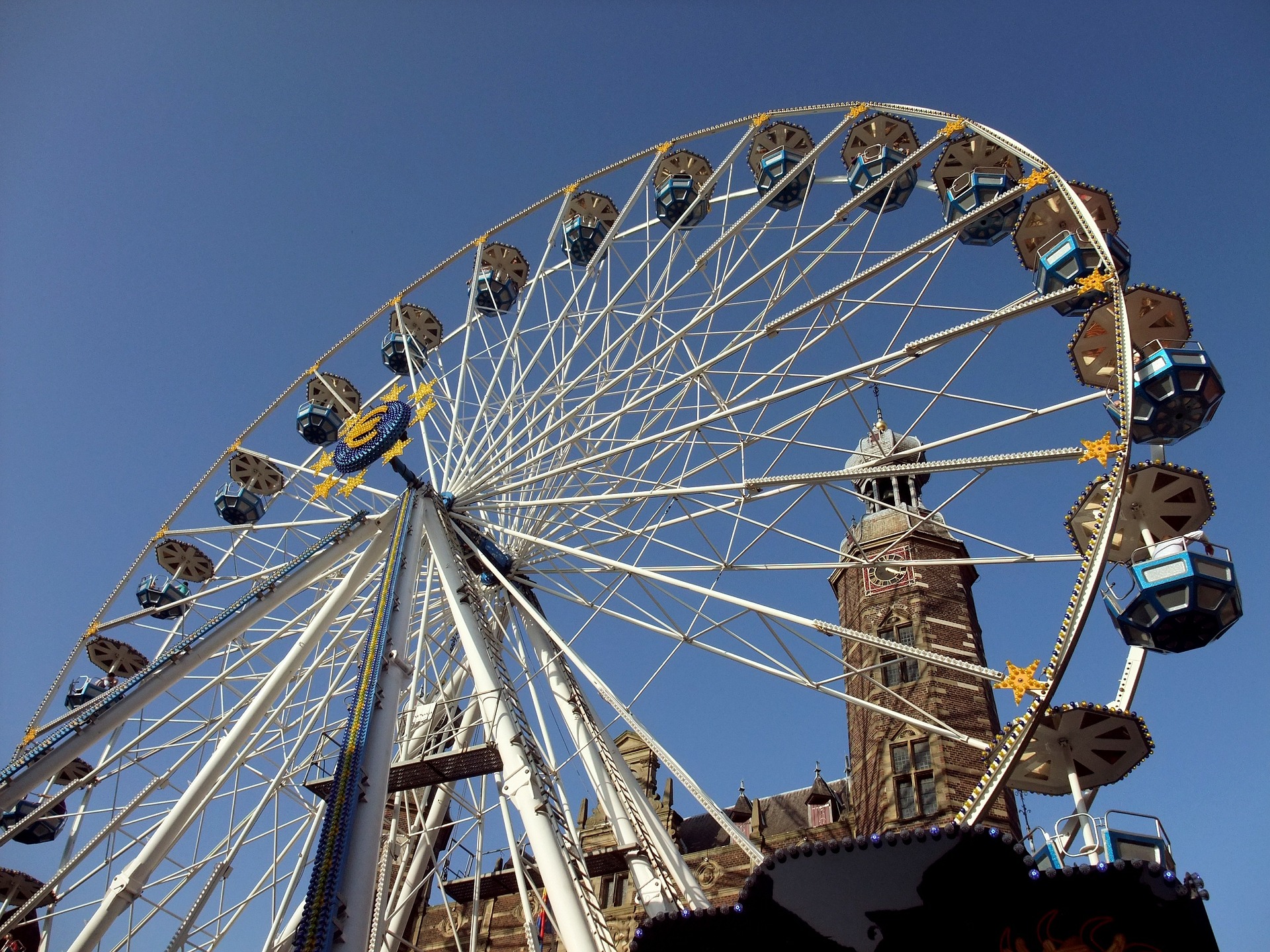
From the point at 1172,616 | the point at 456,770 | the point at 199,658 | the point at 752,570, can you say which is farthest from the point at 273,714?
the point at 1172,616

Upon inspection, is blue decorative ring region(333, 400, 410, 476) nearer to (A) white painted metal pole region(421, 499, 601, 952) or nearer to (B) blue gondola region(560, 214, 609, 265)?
(A) white painted metal pole region(421, 499, 601, 952)

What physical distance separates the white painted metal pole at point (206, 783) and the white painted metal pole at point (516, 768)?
2.22 metres

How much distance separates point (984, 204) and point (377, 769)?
1511 centimetres

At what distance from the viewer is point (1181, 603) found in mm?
14336

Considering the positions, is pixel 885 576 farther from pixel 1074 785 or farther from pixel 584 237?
pixel 1074 785

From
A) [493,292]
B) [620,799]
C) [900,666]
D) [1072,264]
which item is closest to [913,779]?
[900,666]

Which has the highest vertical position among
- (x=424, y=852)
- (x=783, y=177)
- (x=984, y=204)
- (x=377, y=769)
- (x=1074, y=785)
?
(x=783, y=177)

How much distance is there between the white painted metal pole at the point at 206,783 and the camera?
15.3 meters

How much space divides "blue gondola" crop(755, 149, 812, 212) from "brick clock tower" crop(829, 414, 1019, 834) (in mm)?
6274

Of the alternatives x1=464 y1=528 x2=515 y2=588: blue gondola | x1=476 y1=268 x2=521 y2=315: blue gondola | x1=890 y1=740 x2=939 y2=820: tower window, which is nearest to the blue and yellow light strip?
x1=464 y1=528 x2=515 y2=588: blue gondola

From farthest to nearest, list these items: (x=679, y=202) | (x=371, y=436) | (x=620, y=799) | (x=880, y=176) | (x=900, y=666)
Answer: (x=900, y=666)
(x=679, y=202)
(x=371, y=436)
(x=880, y=176)
(x=620, y=799)

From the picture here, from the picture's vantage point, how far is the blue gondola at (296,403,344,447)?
1113 inches

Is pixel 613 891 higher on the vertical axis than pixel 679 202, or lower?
lower

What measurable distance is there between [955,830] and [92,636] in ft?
76.7
